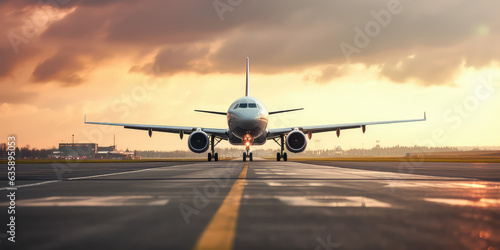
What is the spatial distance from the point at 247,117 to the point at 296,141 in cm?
526

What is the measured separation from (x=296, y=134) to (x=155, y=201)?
27738mm

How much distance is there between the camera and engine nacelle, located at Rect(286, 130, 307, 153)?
3335 centimetres

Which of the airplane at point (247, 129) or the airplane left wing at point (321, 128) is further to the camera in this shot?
the airplane left wing at point (321, 128)

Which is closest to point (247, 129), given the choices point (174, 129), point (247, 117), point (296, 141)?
point (247, 117)

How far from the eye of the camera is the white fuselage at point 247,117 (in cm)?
3048

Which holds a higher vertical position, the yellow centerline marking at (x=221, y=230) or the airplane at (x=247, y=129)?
the airplane at (x=247, y=129)

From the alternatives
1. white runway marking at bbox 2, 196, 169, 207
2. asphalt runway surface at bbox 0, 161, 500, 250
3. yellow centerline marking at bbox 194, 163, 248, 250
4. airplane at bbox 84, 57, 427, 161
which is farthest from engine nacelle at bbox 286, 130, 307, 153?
yellow centerline marking at bbox 194, 163, 248, 250

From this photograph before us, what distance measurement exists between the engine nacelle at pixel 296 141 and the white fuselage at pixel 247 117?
248 centimetres

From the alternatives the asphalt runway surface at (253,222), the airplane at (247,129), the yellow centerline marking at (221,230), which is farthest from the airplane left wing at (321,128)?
the yellow centerline marking at (221,230)

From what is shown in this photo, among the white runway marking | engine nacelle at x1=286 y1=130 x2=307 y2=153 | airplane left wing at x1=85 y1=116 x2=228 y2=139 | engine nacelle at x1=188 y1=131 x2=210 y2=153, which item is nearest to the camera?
the white runway marking

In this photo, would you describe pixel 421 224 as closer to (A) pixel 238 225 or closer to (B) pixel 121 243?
(A) pixel 238 225

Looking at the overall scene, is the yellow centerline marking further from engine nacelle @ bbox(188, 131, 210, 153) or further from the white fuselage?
engine nacelle @ bbox(188, 131, 210, 153)

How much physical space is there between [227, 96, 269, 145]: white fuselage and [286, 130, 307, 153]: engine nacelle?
2485 mm

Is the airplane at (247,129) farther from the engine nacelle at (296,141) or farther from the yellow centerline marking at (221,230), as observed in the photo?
the yellow centerline marking at (221,230)
